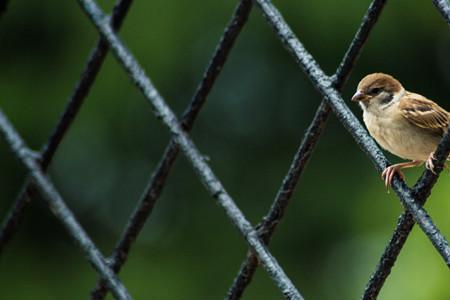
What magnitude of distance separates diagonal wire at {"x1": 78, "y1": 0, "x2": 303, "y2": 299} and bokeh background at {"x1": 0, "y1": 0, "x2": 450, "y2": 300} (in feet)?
5.91

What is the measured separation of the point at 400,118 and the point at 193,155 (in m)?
0.88

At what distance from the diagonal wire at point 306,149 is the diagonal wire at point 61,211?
0.22 metres

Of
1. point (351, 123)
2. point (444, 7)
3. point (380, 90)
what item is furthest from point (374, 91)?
point (444, 7)

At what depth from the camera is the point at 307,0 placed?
11.7 feet

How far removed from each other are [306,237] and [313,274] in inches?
6.8

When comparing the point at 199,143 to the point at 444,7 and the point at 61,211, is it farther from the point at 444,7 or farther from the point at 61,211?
the point at 444,7

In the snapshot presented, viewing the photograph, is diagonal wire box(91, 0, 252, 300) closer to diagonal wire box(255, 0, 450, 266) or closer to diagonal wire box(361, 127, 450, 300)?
diagonal wire box(255, 0, 450, 266)

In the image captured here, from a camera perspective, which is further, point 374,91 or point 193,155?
point 374,91

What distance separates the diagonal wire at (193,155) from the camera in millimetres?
1373

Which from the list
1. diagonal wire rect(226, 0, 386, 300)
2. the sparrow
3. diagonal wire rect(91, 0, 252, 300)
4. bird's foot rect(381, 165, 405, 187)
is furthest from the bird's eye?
bird's foot rect(381, 165, 405, 187)

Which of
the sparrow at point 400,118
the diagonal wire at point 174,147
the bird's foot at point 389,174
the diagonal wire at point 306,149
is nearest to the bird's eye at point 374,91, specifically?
the sparrow at point 400,118

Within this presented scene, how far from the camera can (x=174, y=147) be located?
62.8 inches

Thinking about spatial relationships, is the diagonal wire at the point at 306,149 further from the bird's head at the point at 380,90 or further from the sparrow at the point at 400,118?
the bird's head at the point at 380,90

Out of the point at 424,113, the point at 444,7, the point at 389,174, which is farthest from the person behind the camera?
the point at 424,113
